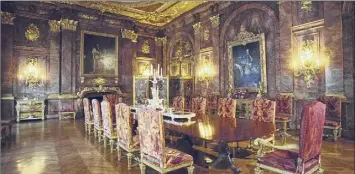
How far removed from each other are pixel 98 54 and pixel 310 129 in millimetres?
8923

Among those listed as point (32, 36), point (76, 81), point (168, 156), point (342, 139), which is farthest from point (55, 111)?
point (342, 139)

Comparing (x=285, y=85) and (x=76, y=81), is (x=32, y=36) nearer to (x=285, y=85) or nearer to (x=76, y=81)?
(x=76, y=81)

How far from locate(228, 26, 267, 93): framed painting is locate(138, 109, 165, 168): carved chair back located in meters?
5.14

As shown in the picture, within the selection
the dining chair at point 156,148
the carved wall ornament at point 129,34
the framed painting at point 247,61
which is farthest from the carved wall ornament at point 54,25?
the dining chair at point 156,148

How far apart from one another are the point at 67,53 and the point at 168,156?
7904mm

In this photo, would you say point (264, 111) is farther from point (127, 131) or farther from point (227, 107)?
point (127, 131)

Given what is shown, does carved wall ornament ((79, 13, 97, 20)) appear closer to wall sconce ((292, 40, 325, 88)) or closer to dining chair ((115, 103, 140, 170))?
dining chair ((115, 103, 140, 170))

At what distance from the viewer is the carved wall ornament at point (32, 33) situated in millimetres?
7926

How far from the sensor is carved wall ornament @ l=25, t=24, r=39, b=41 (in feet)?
26.0

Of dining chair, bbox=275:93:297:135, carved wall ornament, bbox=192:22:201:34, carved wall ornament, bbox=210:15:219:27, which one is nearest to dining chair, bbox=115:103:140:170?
dining chair, bbox=275:93:297:135

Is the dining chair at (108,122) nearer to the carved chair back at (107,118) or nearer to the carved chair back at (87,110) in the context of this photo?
the carved chair back at (107,118)

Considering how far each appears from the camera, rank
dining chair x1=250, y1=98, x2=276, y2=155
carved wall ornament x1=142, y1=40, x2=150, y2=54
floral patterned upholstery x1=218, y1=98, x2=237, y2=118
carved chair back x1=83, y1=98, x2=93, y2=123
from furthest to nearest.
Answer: carved wall ornament x1=142, y1=40, x2=150, y2=54
carved chair back x1=83, y1=98, x2=93, y2=123
floral patterned upholstery x1=218, y1=98, x2=237, y2=118
dining chair x1=250, y1=98, x2=276, y2=155

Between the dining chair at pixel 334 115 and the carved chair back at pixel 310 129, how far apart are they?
10.00ft

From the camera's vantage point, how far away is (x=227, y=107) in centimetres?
410
